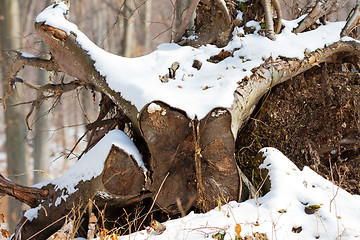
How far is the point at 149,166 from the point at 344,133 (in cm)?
288

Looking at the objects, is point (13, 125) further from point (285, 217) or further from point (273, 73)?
point (285, 217)

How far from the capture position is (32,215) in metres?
3.60

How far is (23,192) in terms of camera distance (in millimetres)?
3627

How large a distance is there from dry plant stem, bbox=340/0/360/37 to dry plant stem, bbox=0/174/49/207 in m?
4.26

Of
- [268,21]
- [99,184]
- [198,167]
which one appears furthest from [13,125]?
[268,21]

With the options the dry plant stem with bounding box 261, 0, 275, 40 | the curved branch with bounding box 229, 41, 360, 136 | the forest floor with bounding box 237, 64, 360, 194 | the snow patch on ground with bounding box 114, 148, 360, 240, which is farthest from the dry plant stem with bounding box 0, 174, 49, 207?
the dry plant stem with bounding box 261, 0, 275, 40

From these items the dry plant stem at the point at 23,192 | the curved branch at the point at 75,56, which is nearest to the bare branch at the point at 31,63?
the curved branch at the point at 75,56

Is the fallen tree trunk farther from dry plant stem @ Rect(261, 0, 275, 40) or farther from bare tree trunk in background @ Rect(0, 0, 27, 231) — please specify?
bare tree trunk in background @ Rect(0, 0, 27, 231)

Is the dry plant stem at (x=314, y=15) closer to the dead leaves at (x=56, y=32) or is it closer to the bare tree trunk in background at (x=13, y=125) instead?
the dead leaves at (x=56, y=32)

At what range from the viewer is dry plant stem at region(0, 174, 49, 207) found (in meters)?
3.55

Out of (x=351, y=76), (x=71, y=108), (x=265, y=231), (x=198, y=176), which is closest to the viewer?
(x=265, y=231)

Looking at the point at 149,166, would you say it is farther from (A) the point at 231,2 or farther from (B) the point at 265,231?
(A) the point at 231,2

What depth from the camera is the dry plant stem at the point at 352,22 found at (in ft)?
15.1

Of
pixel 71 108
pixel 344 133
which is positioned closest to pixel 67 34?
pixel 344 133
